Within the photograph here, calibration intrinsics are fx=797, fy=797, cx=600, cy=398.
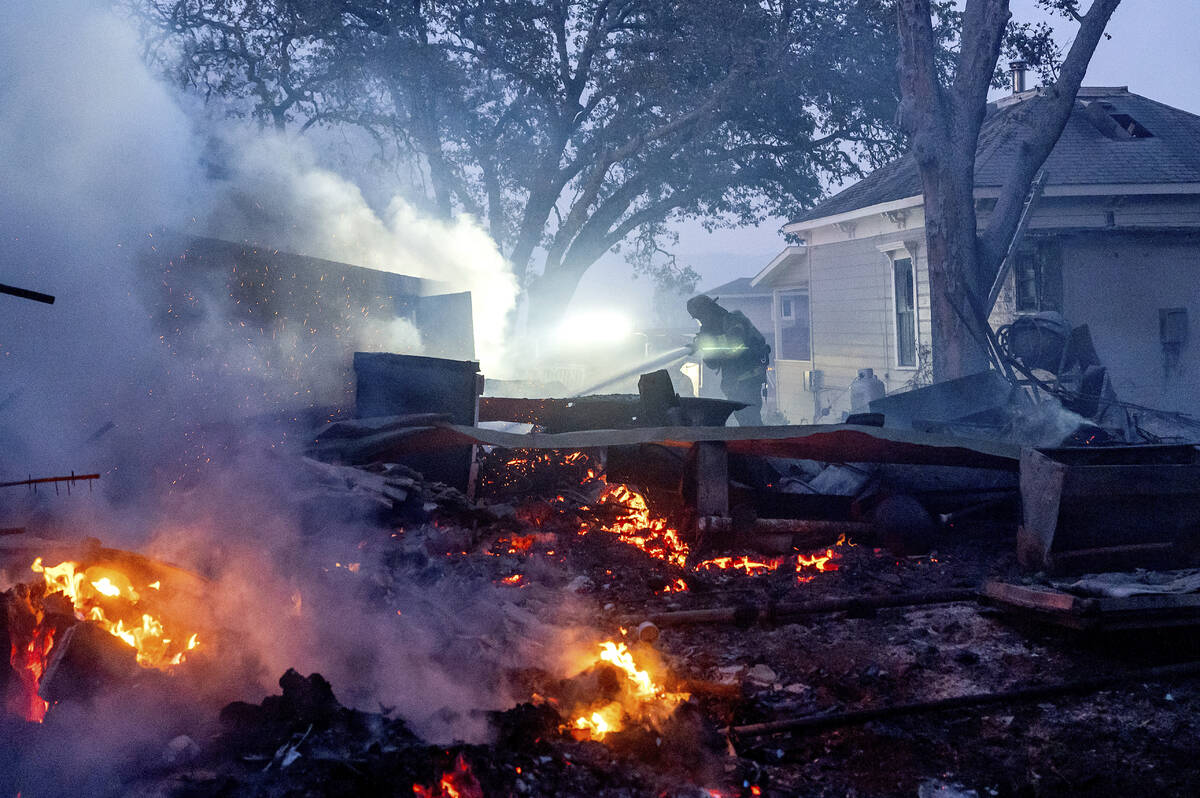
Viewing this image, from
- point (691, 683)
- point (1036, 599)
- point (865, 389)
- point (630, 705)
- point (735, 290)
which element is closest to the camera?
point (630, 705)

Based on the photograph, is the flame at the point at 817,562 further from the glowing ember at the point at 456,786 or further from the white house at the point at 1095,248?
the white house at the point at 1095,248

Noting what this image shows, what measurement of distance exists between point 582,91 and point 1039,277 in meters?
11.9

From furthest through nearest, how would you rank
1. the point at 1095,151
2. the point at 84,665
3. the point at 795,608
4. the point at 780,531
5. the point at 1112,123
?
1. the point at 1112,123
2. the point at 1095,151
3. the point at 780,531
4. the point at 795,608
5. the point at 84,665

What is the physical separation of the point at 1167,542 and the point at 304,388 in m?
9.34

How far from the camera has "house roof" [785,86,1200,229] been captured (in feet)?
46.2

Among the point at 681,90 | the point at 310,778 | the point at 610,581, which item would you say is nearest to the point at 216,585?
the point at 310,778

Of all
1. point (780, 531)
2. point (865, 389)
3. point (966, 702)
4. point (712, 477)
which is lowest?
point (966, 702)

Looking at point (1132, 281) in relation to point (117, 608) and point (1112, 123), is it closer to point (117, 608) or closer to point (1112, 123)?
point (1112, 123)

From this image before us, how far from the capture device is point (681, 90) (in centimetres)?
1898

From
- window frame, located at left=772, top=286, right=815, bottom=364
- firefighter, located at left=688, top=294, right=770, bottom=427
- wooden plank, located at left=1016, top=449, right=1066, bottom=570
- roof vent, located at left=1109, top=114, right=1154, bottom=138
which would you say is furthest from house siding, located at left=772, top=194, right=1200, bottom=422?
wooden plank, located at left=1016, top=449, right=1066, bottom=570

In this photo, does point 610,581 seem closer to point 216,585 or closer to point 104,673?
point 216,585

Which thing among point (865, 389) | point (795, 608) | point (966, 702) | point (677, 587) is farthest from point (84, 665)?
point (865, 389)

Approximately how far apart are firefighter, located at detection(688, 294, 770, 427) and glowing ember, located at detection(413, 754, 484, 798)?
11.5m

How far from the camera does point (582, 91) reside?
20.6 metres
